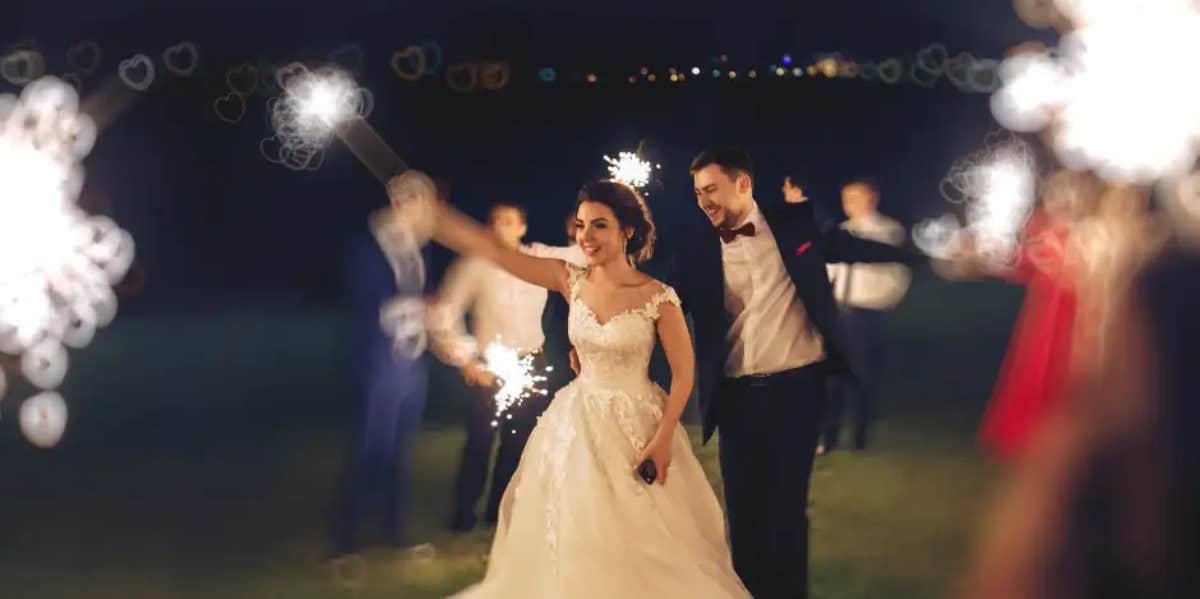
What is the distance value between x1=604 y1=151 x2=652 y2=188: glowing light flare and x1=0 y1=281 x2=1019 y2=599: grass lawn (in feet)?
6.76

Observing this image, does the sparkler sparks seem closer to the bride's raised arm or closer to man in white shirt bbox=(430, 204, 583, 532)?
man in white shirt bbox=(430, 204, 583, 532)

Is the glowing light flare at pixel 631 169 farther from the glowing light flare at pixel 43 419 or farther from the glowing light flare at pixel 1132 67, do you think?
the glowing light flare at pixel 43 419

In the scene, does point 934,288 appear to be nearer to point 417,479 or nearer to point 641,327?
point 417,479

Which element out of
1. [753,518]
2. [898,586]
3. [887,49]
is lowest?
[898,586]

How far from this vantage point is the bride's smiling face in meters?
5.24

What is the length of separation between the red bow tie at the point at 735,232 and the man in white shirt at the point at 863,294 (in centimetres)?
374

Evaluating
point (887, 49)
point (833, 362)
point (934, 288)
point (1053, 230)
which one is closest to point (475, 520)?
point (833, 362)

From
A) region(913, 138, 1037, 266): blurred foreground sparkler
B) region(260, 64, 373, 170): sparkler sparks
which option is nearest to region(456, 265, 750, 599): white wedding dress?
region(913, 138, 1037, 266): blurred foreground sparkler

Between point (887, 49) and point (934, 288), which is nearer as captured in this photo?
point (934, 288)

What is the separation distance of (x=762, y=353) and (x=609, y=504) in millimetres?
Result: 876

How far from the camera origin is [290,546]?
7438 mm

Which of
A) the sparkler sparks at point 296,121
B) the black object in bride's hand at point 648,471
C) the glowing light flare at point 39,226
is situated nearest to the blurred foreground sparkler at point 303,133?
the sparkler sparks at point 296,121

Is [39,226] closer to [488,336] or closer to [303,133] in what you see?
[488,336]

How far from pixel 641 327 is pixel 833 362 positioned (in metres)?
0.83
